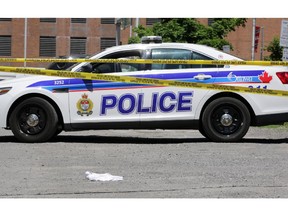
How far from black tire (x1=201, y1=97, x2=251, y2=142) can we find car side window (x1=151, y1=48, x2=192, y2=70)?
821 mm

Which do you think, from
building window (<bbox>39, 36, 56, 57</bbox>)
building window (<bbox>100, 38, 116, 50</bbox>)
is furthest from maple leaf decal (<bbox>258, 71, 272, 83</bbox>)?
building window (<bbox>39, 36, 56, 57</bbox>)

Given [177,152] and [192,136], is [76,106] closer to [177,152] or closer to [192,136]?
[177,152]

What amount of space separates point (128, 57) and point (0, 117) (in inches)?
90.6

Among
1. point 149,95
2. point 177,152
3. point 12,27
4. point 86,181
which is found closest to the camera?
point 86,181

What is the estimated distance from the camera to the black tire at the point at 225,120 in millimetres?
10977

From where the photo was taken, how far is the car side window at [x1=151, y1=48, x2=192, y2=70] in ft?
36.3

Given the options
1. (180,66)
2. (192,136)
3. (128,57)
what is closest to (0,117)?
(128,57)

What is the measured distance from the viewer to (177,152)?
32.6ft

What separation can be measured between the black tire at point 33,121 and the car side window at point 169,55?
186cm

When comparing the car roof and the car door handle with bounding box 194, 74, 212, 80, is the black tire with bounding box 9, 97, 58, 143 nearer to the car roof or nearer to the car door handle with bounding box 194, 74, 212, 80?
the car roof

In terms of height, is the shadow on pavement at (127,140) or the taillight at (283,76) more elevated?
the taillight at (283,76)

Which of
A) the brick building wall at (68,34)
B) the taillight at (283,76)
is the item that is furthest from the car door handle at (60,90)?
the brick building wall at (68,34)

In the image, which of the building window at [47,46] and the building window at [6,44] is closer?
the building window at [6,44]

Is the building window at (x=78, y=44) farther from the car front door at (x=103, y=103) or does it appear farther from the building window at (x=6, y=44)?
the car front door at (x=103, y=103)
